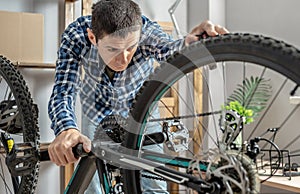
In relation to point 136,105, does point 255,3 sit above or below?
above

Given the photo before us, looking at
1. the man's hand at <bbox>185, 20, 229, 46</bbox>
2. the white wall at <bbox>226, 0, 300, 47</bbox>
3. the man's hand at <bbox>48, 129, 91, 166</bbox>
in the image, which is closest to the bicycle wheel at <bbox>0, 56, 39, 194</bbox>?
the man's hand at <bbox>48, 129, 91, 166</bbox>

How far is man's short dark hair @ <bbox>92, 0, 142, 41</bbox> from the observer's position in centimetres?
112

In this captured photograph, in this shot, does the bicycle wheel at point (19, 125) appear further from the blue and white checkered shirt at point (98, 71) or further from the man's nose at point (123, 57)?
the man's nose at point (123, 57)

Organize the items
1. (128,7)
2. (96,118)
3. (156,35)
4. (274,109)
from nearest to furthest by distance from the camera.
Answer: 1. (128,7)
2. (156,35)
3. (96,118)
4. (274,109)

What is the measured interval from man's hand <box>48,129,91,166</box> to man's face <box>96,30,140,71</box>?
250 millimetres

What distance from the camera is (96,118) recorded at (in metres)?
1.46

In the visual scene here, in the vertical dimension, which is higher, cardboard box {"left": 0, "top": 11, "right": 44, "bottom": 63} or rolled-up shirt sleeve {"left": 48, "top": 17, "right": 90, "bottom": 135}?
cardboard box {"left": 0, "top": 11, "right": 44, "bottom": 63}

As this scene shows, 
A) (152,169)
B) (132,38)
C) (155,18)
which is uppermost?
(155,18)

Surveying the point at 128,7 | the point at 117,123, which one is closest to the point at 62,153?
the point at 117,123

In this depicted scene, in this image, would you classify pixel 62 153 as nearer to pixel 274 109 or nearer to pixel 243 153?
pixel 243 153

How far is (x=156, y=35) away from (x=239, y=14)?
5.70 feet

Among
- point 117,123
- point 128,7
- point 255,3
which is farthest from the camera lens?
point 255,3

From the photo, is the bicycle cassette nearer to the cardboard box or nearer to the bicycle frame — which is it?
the bicycle frame

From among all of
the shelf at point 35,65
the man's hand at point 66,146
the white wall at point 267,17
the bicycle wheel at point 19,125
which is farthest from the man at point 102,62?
the white wall at point 267,17
